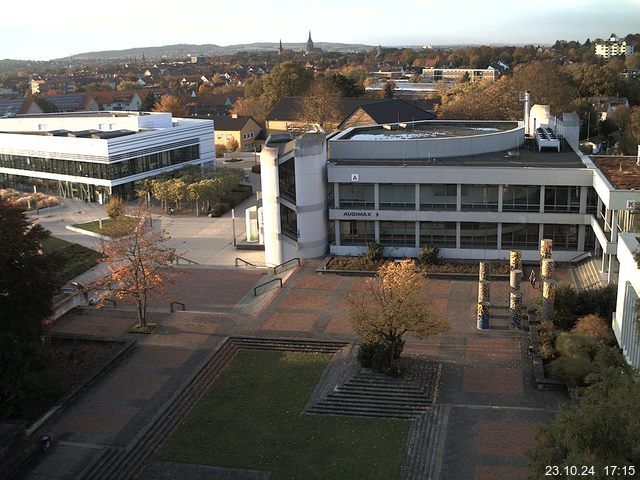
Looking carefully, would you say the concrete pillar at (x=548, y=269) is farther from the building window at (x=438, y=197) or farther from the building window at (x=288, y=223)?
the building window at (x=288, y=223)

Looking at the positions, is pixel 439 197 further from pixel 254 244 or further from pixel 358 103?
pixel 358 103

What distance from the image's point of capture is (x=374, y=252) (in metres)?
42.1

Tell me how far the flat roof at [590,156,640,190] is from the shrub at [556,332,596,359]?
1095 cm

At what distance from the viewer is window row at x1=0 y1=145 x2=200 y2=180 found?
6388cm

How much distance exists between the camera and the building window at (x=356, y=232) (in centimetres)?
4397

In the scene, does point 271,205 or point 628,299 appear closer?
point 628,299

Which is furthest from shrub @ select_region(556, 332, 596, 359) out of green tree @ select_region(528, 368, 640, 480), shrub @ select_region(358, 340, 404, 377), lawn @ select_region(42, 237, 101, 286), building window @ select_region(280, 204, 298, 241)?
lawn @ select_region(42, 237, 101, 286)

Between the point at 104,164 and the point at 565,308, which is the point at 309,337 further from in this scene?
the point at 104,164

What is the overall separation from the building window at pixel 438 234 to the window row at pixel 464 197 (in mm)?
1048

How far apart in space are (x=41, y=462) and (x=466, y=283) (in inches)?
920

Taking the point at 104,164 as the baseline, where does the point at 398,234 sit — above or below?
below

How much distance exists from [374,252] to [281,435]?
62.9 ft

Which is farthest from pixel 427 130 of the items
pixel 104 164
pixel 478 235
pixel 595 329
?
pixel 104 164

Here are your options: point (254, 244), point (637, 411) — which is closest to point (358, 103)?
point (254, 244)
